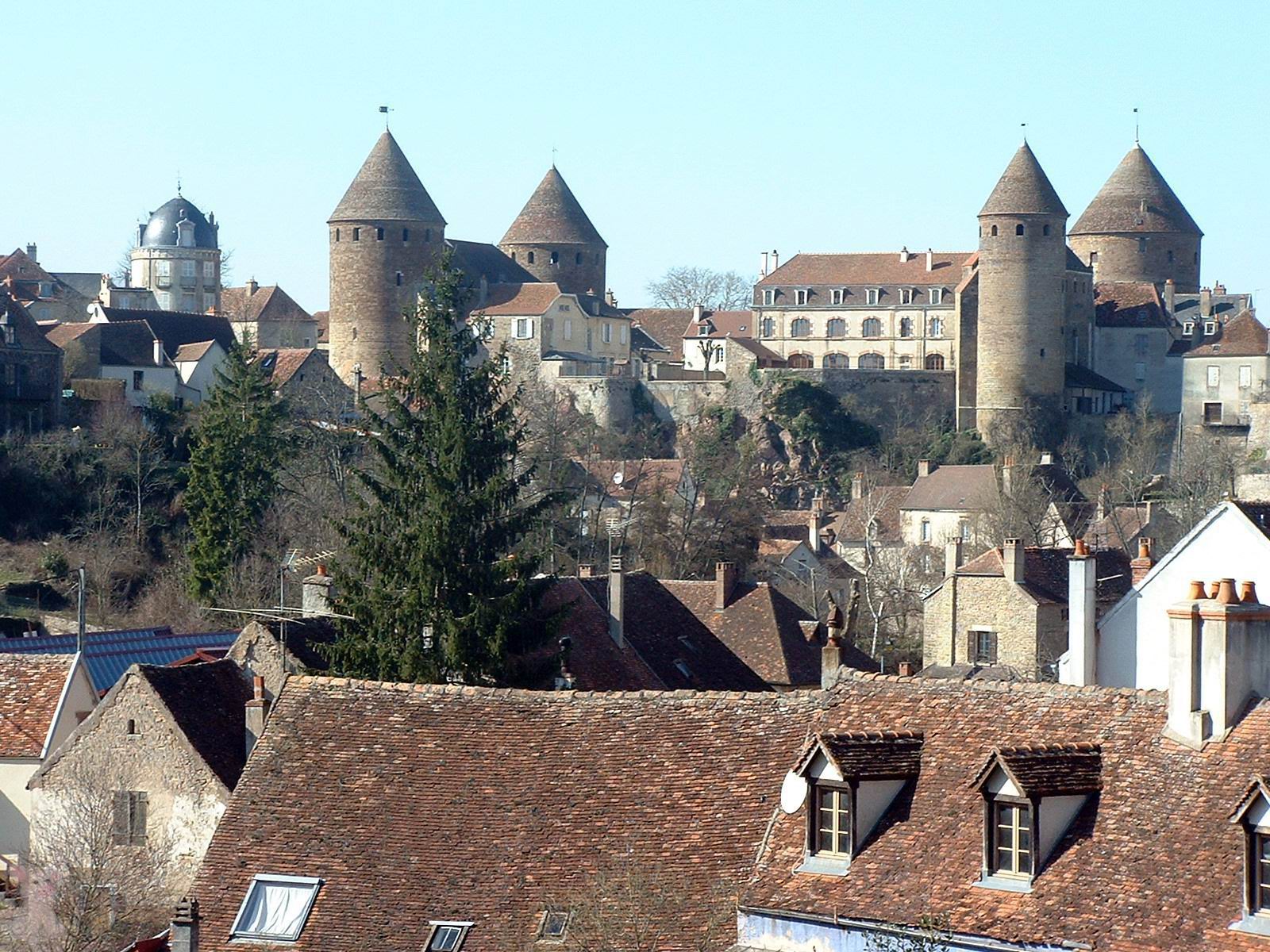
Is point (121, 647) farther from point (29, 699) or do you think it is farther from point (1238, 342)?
point (1238, 342)

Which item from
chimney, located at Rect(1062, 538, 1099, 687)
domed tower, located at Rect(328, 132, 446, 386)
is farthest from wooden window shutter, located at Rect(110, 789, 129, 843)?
domed tower, located at Rect(328, 132, 446, 386)

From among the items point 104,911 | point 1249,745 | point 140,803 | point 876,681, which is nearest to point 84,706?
point 140,803

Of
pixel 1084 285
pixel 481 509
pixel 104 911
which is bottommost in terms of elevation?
pixel 104 911

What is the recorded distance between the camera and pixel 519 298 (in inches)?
3376

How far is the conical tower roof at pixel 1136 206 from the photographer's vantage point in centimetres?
9712

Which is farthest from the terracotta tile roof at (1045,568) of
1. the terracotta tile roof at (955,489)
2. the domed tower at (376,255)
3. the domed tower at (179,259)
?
the domed tower at (179,259)

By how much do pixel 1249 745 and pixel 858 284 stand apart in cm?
8057

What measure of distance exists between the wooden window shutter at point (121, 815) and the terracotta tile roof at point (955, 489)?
49063 mm

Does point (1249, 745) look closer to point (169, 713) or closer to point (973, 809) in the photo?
point (973, 809)

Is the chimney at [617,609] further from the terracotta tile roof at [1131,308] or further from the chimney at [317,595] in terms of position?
the terracotta tile roof at [1131,308]

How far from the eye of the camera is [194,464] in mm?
55469

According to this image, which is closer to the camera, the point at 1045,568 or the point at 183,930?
the point at 183,930

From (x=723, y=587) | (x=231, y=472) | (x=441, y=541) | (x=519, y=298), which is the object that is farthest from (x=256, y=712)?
(x=519, y=298)

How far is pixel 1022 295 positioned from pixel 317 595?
183 ft
